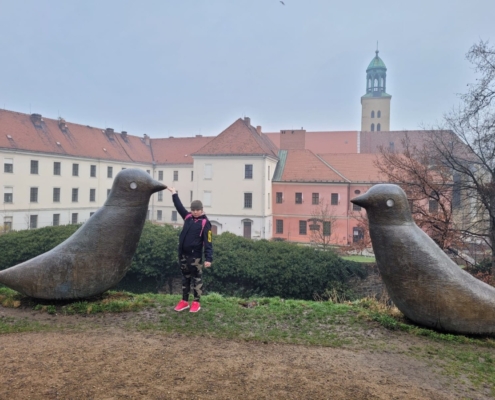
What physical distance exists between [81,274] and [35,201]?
3312cm

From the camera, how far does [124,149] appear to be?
46.1 meters

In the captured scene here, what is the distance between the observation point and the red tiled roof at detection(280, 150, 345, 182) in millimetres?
36156

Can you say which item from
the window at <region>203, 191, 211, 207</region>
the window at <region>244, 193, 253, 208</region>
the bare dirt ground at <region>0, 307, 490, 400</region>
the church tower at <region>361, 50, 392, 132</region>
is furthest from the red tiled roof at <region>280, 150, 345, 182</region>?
the church tower at <region>361, 50, 392, 132</region>

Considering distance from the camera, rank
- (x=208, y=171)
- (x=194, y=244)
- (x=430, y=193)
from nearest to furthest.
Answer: (x=194, y=244), (x=430, y=193), (x=208, y=171)

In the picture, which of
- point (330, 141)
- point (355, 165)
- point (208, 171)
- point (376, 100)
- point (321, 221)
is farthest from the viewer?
point (376, 100)

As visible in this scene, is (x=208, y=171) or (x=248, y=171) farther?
(x=208, y=171)

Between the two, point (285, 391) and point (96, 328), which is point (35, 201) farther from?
point (285, 391)

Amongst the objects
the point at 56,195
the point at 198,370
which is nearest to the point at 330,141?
the point at 56,195

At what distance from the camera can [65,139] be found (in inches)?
1529

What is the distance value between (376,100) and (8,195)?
6192 centimetres

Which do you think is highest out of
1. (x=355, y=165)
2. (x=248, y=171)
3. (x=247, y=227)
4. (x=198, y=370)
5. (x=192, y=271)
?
(x=355, y=165)

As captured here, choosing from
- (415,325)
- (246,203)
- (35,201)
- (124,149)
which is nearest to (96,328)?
(415,325)

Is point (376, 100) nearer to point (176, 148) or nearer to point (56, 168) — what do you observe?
point (176, 148)

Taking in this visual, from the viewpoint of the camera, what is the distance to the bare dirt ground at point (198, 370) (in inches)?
139
